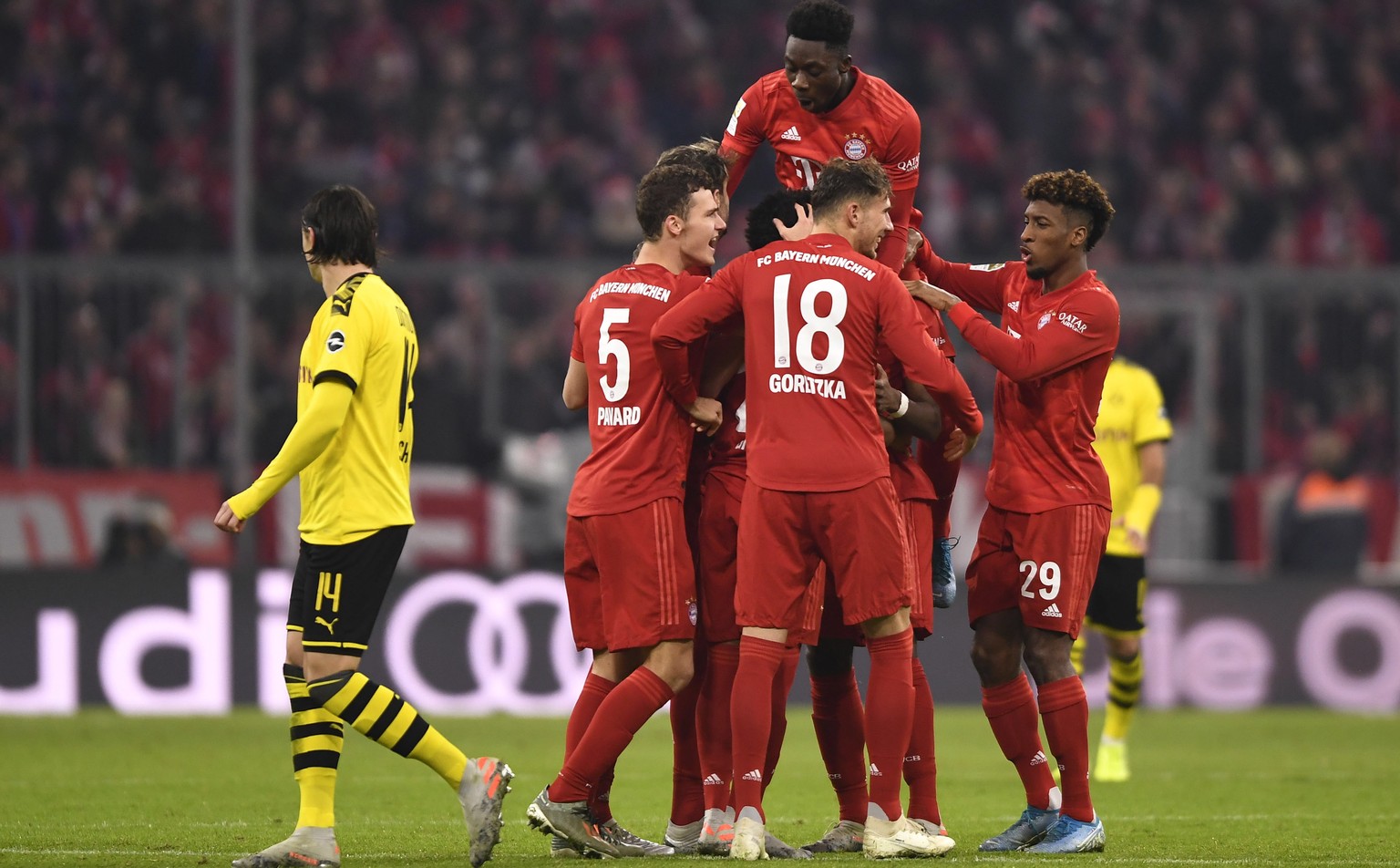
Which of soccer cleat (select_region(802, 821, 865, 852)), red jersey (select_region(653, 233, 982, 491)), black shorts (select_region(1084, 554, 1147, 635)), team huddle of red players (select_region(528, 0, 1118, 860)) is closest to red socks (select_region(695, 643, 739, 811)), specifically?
team huddle of red players (select_region(528, 0, 1118, 860))

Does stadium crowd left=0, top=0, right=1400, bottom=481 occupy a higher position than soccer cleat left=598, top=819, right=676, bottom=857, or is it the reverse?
stadium crowd left=0, top=0, right=1400, bottom=481

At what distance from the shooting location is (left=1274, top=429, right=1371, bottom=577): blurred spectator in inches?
587

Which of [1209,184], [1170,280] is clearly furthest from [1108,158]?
[1170,280]

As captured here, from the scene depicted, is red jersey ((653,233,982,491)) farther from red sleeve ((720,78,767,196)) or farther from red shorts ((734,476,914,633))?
red sleeve ((720,78,767,196))

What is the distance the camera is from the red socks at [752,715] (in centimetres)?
652

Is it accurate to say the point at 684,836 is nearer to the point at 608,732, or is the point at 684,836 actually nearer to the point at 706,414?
the point at 608,732

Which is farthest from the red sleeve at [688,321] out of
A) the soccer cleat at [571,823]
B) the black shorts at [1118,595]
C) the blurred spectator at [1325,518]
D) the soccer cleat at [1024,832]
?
the blurred spectator at [1325,518]

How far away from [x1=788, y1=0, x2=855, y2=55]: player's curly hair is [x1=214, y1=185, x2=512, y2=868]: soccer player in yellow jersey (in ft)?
6.12

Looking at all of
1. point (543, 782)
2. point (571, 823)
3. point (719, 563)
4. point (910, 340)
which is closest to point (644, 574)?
point (719, 563)

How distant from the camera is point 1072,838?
23.3 ft

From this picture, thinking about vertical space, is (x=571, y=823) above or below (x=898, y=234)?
below

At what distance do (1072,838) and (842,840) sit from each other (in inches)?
33.9

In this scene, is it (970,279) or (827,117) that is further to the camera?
(970,279)

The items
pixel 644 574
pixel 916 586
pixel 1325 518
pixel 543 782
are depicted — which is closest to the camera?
pixel 644 574
